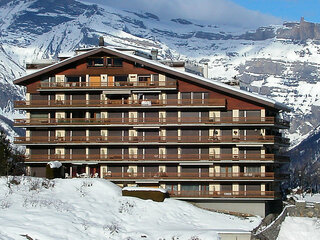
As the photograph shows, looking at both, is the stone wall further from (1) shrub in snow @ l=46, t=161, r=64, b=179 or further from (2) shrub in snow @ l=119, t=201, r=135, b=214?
(1) shrub in snow @ l=46, t=161, r=64, b=179

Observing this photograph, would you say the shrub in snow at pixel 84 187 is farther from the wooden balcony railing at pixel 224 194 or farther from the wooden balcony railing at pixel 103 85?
the wooden balcony railing at pixel 103 85

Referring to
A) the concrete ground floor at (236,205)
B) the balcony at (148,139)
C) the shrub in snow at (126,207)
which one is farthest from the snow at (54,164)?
the shrub in snow at (126,207)

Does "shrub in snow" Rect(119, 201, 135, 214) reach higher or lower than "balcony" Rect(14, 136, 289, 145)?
lower

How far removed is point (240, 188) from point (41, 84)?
26.8 m

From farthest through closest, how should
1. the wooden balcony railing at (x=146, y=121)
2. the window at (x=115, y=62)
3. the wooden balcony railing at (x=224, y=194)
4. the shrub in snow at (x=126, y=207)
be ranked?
the window at (x=115, y=62), the wooden balcony railing at (x=146, y=121), the wooden balcony railing at (x=224, y=194), the shrub in snow at (x=126, y=207)

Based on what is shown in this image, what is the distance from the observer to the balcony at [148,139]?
296 feet

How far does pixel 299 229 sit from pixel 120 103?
2550cm

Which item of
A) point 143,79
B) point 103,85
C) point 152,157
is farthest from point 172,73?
point 152,157

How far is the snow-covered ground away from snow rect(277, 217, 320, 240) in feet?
10.5

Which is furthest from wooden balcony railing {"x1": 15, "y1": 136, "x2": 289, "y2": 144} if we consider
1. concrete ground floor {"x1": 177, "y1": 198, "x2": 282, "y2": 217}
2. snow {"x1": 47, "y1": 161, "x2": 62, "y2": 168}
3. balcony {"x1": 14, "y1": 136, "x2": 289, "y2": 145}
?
concrete ground floor {"x1": 177, "y1": 198, "x2": 282, "y2": 217}

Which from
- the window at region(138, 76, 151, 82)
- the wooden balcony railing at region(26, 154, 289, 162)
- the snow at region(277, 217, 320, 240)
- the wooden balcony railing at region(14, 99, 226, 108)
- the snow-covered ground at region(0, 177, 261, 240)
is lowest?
the snow at region(277, 217, 320, 240)

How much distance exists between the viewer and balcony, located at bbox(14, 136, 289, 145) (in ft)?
296

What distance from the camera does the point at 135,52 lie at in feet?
336

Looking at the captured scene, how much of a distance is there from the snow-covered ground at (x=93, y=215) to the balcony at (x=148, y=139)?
9377 millimetres
